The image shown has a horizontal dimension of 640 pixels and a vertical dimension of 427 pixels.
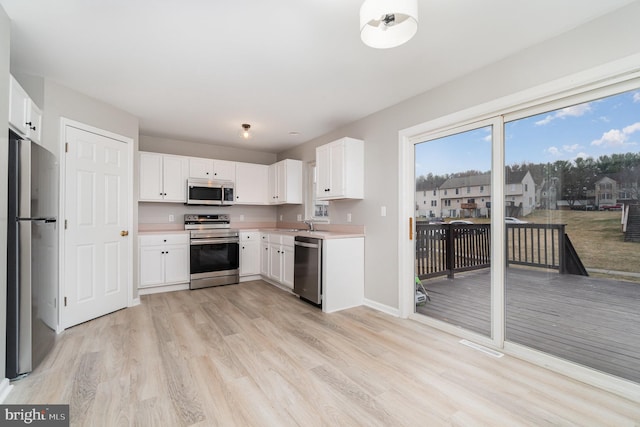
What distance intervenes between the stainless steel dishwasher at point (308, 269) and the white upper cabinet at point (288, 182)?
126 centimetres

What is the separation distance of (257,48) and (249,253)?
340cm

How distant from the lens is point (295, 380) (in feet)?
6.50

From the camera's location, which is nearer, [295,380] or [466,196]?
[295,380]

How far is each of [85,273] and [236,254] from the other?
6.55 ft

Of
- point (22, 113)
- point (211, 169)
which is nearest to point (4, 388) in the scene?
point (22, 113)

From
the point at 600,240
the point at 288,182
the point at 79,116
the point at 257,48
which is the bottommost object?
the point at 600,240

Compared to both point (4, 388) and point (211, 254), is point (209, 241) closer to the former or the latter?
point (211, 254)

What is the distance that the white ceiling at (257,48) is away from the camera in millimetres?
1821

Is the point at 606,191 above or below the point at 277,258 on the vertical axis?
above

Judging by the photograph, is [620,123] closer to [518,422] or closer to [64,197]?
[518,422]

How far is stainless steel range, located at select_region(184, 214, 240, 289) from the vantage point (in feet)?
14.4

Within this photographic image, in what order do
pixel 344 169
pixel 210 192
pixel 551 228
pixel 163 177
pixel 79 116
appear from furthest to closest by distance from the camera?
pixel 210 192 < pixel 163 177 < pixel 344 169 < pixel 79 116 < pixel 551 228

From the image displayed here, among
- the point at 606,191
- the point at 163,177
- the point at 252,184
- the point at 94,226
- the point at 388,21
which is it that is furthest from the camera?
the point at 252,184

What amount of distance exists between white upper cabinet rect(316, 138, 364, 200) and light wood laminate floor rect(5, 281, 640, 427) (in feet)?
5.28
